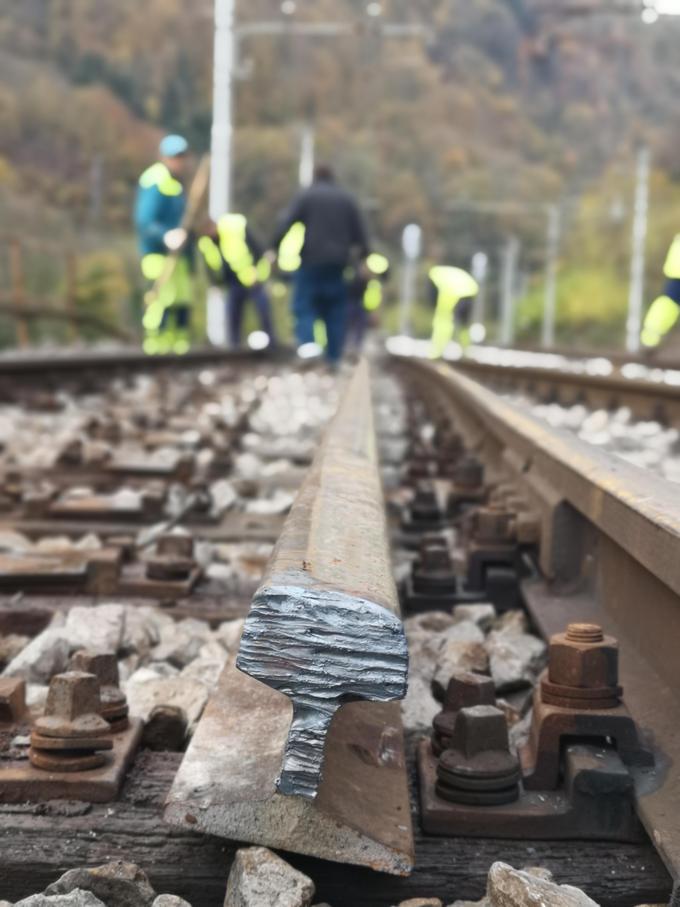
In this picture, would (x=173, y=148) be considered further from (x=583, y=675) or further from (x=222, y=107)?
(x=583, y=675)

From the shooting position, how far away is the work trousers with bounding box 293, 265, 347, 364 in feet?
42.0

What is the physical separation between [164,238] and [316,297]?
5.14 feet

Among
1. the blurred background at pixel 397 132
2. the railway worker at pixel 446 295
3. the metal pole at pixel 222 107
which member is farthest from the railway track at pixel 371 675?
the blurred background at pixel 397 132

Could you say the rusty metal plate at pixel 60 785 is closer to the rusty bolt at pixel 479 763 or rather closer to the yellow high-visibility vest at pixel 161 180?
the rusty bolt at pixel 479 763

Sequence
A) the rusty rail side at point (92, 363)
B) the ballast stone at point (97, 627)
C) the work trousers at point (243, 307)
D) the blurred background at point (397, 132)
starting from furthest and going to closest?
the blurred background at point (397, 132), the work trousers at point (243, 307), the rusty rail side at point (92, 363), the ballast stone at point (97, 627)

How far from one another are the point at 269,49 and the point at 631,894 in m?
121

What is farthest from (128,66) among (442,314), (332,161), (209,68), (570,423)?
(570,423)

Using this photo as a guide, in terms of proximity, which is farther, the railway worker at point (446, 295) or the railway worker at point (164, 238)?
the railway worker at point (446, 295)

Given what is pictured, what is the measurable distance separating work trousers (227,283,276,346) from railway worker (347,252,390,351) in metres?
1.14

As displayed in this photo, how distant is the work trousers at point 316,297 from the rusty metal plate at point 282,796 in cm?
1116

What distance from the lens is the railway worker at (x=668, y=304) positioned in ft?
33.4

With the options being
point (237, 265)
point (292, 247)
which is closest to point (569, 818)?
point (292, 247)

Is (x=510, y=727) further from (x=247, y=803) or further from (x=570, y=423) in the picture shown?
(x=570, y=423)

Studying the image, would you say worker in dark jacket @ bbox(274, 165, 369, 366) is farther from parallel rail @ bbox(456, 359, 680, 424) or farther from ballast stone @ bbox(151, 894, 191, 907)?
ballast stone @ bbox(151, 894, 191, 907)
